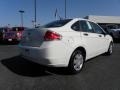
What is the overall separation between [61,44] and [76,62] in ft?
2.98

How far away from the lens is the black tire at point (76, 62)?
5285 mm

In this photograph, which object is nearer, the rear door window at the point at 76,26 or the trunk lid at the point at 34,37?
the trunk lid at the point at 34,37

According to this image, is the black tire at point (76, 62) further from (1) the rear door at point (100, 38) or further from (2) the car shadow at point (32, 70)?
(1) the rear door at point (100, 38)

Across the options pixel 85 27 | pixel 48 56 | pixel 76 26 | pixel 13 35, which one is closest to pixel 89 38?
pixel 85 27

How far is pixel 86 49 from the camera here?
5871 mm

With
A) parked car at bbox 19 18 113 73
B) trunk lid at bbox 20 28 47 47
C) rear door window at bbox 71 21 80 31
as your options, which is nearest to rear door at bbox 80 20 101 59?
parked car at bbox 19 18 113 73

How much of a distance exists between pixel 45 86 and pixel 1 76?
1505 mm

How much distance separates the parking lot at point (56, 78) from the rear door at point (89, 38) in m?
0.55

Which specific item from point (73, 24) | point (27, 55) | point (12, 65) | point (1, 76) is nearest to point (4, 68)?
point (12, 65)

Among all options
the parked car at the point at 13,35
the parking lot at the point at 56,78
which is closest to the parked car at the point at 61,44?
the parking lot at the point at 56,78

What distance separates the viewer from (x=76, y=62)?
5.50 m

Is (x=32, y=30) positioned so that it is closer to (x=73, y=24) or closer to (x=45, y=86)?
(x=73, y=24)

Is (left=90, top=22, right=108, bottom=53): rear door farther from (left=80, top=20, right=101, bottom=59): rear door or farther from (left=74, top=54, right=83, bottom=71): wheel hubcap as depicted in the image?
(left=74, top=54, right=83, bottom=71): wheel hubcap

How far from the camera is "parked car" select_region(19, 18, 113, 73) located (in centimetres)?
487
